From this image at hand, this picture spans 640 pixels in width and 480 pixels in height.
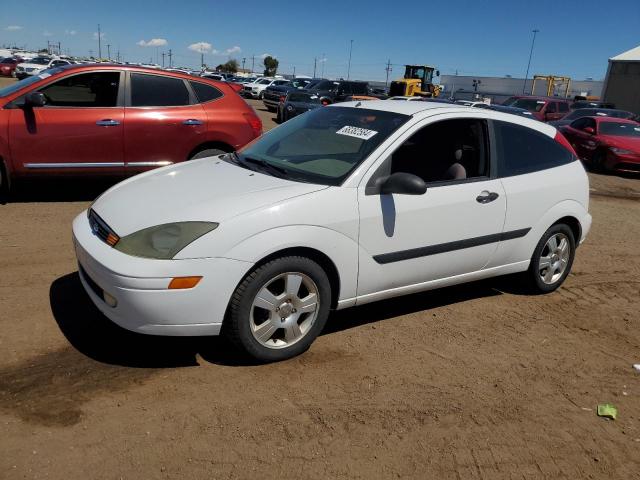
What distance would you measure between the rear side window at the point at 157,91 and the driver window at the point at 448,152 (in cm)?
391

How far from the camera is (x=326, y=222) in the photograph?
340 centimetres

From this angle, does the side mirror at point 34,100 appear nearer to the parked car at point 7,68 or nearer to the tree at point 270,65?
the parked car at point 7,68

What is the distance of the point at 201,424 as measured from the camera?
2871 mm

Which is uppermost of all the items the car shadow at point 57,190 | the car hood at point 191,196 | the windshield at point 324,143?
the windshield at point 324,143

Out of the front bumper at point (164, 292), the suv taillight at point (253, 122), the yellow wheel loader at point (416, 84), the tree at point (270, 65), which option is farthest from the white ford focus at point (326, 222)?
the tree at point (270, 65)

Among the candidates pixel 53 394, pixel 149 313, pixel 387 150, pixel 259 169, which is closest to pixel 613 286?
pixel 387 150

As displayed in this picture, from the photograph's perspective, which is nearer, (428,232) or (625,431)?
(625,431)

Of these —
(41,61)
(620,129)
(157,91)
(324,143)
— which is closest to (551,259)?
(324,143)

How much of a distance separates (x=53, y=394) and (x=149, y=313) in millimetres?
690

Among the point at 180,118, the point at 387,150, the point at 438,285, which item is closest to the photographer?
the point at 387,150

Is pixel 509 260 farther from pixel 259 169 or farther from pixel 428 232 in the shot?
pixel 259 169

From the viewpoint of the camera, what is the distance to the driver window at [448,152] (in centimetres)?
409

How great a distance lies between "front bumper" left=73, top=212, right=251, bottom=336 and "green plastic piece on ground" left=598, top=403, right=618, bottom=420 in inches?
88.7

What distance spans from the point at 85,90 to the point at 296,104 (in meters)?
13.4
